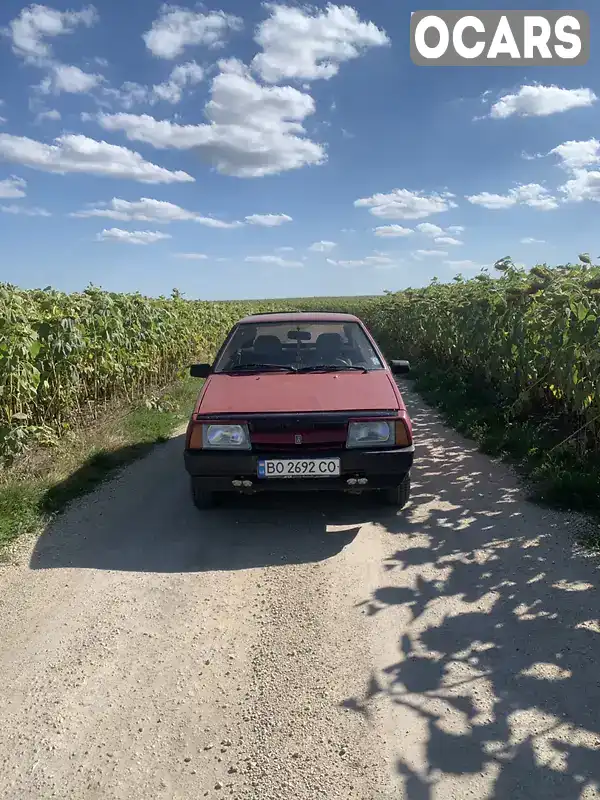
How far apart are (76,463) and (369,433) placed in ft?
11.2

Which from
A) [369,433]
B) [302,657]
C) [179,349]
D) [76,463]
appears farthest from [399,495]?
[179,349]

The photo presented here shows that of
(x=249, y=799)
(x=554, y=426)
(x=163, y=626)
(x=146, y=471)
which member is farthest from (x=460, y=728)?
(x=554, y=426)

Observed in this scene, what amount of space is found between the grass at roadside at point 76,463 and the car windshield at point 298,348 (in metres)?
1.84

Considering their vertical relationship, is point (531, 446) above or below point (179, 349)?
below

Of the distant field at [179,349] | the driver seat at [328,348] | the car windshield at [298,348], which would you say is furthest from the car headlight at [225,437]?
the distant field at [179,349]

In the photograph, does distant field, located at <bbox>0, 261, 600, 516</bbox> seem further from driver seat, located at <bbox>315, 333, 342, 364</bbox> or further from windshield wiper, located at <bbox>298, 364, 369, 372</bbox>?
driver seat, located at <bbox>315, 333, 342, 364</bbox>

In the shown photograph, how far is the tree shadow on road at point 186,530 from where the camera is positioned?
4203mm

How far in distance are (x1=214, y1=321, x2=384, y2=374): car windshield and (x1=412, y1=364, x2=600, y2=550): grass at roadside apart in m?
1.88

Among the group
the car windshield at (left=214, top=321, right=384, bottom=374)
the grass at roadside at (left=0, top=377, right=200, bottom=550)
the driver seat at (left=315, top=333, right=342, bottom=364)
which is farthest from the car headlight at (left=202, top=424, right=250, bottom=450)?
the grass at roadside at (left=0, top=377, right=200, bottom=550)

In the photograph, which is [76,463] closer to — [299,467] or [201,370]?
[201,370]

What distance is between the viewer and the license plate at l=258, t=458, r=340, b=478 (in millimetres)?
4422

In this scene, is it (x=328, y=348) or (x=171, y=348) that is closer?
(x=328, y=348)

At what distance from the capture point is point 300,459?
→ 442 centimetres

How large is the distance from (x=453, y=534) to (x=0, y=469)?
13.7 feet
